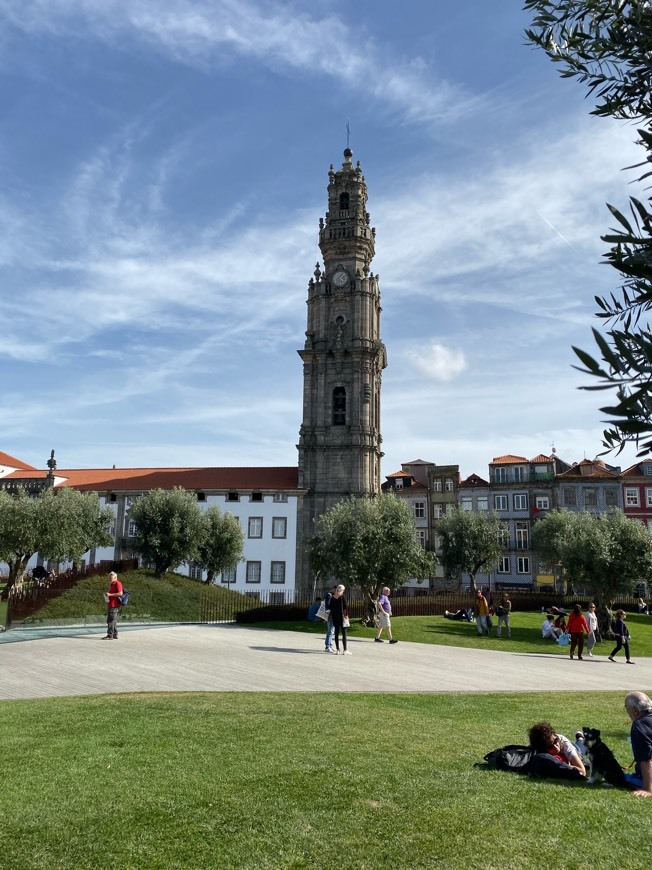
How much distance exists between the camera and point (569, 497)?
58312mm

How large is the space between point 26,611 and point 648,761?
22.6 meters

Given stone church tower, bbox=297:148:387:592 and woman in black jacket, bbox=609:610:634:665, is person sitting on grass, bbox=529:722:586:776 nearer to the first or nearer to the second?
woman in black jacket, bbox=609:610:634:665

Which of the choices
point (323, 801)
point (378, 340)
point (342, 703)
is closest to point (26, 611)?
point (342, 703)

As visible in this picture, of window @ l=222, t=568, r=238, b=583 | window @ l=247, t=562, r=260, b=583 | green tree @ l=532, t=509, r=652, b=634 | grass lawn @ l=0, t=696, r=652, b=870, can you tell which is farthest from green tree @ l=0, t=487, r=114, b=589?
grass lawn @ l=0, t=696, r=652, b=870

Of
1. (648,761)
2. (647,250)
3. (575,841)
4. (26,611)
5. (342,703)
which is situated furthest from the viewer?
(26,611)

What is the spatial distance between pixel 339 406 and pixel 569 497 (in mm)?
A: 22366

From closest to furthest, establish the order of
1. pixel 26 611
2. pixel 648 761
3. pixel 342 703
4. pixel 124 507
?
pixel 648 761 < pixel 342 703 < pixel 26 611 < pixel 124 507

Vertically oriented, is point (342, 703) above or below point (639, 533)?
below

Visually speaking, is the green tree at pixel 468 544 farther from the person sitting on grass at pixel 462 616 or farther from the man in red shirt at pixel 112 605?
the man in red shirt at pixel 112 605

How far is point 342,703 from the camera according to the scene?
1025 centimetres

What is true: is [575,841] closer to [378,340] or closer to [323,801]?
[323,801]

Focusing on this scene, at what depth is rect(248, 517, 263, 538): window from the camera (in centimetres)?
5266

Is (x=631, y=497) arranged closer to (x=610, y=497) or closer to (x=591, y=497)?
(x=610, y=497)

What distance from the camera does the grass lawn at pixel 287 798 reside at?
481cm
